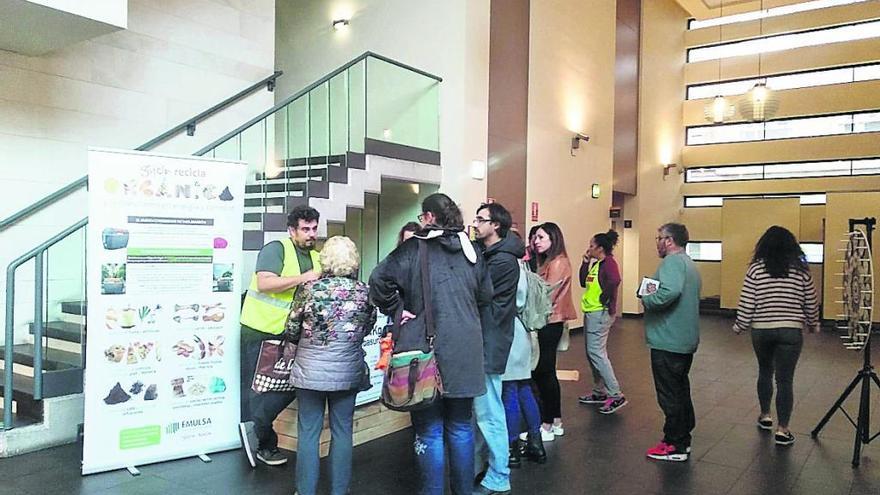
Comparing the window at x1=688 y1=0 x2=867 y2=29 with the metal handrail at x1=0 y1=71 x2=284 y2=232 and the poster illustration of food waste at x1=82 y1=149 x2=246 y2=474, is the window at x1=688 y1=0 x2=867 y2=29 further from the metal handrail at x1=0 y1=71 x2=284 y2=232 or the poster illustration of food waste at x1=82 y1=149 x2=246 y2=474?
the poster illustration of food waste at x1=82 y1=149 x2=246 y2=474

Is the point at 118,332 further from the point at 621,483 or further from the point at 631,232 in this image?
the point at 631,232

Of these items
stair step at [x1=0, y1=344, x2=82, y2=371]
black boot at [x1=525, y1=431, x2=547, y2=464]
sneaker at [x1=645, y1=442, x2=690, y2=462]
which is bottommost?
sneaker at [x1=645, y1=442, x2=690, y2=462]

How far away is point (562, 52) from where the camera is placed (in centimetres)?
929

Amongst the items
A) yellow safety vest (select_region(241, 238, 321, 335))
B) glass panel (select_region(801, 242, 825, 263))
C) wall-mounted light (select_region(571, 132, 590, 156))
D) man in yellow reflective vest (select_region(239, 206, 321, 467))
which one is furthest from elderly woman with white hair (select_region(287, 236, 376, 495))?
glass panel (select_region(801, 242, 825, 263))

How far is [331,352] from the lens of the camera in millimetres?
2967

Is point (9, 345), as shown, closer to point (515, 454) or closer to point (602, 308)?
point (515, 454)

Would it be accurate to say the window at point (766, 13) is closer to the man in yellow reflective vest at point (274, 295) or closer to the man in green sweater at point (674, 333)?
the man in green sweater at point (674, 333)

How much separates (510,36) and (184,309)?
5726mm

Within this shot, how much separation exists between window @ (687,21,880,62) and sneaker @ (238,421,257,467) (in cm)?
1331

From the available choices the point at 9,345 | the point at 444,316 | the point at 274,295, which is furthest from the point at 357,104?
the point at 444,316

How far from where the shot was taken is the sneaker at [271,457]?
3.81 m

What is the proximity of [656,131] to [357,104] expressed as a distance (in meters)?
8.76

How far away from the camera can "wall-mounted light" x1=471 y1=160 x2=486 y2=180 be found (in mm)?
7340

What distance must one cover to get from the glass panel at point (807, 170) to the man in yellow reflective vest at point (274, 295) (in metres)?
12.4
